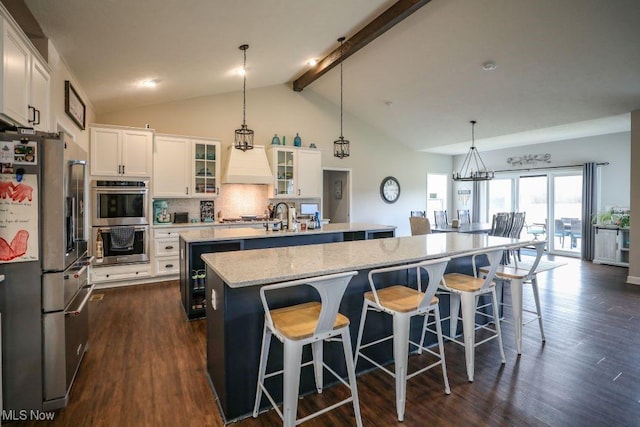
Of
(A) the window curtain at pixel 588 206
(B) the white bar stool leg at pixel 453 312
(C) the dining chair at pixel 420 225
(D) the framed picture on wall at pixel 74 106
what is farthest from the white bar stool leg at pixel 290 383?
(A) the window curtain at pixel 588 206

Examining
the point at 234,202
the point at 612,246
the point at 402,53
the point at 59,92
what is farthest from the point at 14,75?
the point at 612,246

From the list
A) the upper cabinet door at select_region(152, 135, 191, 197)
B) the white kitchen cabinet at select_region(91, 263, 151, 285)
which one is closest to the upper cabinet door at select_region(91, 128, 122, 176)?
the upper cabinet door at select_region(152, 135, 191, 197)

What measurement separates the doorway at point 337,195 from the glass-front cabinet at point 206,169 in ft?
8.79

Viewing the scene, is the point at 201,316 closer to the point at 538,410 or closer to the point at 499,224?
the point at 538,410

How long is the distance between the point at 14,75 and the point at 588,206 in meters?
9.10

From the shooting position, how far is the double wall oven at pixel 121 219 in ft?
15.1

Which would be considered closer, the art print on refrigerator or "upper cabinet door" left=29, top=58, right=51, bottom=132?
the art print on refrigerator

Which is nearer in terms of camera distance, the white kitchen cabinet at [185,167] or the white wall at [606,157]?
the white kitchen cabinet at [185,167]

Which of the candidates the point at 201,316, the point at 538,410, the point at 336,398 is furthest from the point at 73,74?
the point at 538,410

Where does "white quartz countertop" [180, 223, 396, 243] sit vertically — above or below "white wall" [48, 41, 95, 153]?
below

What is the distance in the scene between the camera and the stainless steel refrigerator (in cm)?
188

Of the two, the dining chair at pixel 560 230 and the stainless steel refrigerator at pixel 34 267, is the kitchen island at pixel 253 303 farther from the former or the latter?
the dining chair at pixel 560 230

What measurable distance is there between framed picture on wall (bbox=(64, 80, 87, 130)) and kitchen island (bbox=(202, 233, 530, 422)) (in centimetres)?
258

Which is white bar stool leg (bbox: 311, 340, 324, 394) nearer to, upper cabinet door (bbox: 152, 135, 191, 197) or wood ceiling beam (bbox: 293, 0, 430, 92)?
wood ceiling beam (bbox: 293, 0, 430, 92)
